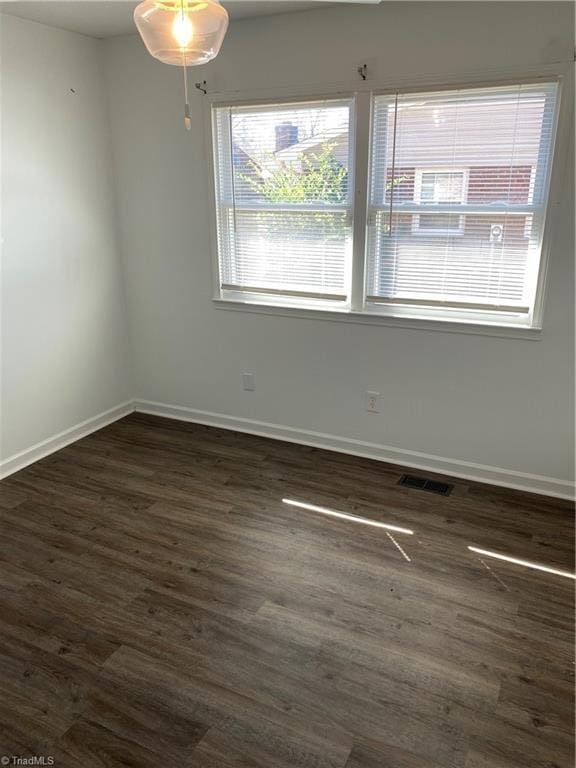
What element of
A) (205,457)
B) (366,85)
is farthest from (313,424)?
(366,85)

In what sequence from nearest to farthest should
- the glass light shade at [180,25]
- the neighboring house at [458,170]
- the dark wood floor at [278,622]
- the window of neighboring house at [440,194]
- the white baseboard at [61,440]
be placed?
the glass light shade at [180,25], the dark wood floor at [278,622], the neighboring house at [458,170], the window of neighboring house at [440,194], the white baseboard at [61,440]

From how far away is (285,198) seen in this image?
11.3 feet

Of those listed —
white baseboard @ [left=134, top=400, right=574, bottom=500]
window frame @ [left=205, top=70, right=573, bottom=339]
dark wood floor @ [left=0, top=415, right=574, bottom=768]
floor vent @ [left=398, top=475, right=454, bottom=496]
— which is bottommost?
dark wood floor @ [left=0, top=415, right=574, bottom=768]

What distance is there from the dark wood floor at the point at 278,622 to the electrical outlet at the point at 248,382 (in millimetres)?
658

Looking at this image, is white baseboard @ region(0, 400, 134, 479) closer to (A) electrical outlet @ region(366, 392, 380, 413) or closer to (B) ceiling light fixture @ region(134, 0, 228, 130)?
(A) electrical outlet @ region(366, 392, 380, 413)

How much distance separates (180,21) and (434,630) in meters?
2.31

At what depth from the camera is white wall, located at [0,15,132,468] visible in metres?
3.25

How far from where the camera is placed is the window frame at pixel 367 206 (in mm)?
2727

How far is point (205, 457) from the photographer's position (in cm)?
369

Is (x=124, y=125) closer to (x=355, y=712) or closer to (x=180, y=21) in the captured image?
(x=180, y=21)

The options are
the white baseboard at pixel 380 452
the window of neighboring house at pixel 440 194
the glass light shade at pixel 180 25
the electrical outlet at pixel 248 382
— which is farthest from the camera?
the electrical outlet at pixel 248 382

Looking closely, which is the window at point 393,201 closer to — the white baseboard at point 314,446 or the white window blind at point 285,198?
the white window blind at point 285,198

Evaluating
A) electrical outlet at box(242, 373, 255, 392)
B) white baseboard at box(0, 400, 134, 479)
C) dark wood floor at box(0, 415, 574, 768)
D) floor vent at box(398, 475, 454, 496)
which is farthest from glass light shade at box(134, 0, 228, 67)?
white baseboard at box(0, 400, 134, 479)

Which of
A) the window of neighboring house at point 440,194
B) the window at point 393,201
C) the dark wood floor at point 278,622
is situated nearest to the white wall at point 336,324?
the window at point 393,201
